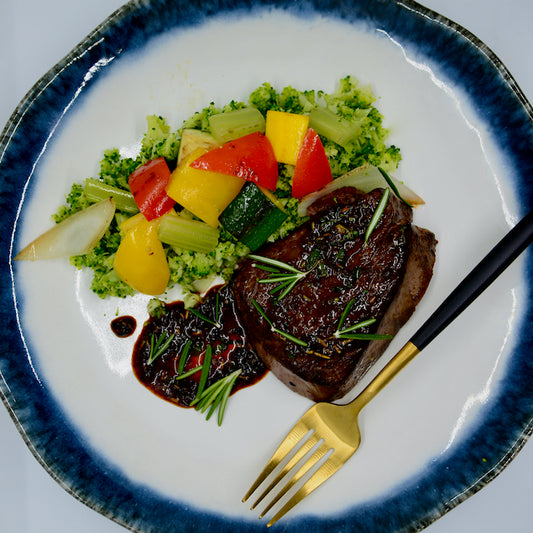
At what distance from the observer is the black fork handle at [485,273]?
2572 mm

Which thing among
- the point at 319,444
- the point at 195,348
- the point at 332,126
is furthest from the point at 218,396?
the point at 332,126

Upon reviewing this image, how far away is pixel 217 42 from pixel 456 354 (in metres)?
2.74

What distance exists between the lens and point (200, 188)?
2.71 m

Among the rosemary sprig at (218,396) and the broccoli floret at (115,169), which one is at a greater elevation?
the broccoli floret at (115,169)

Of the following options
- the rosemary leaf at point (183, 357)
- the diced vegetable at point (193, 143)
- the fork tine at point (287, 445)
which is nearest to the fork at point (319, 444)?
the fork tine at point (287, 445)

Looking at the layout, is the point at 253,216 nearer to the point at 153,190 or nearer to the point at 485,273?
the point at 153,190

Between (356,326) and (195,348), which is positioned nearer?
(356,326)

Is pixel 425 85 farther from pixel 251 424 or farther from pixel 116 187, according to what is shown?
pixel 251 424

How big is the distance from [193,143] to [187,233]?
1.90ft

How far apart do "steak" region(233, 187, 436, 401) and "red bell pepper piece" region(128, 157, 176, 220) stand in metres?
0.74

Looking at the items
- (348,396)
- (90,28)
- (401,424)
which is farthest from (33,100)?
(401,424)

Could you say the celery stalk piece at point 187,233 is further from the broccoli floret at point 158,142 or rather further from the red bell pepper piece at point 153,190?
the broccoli floret at point 158,142

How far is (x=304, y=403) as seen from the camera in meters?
3.07

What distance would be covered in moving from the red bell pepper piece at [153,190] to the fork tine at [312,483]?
2018 mm
